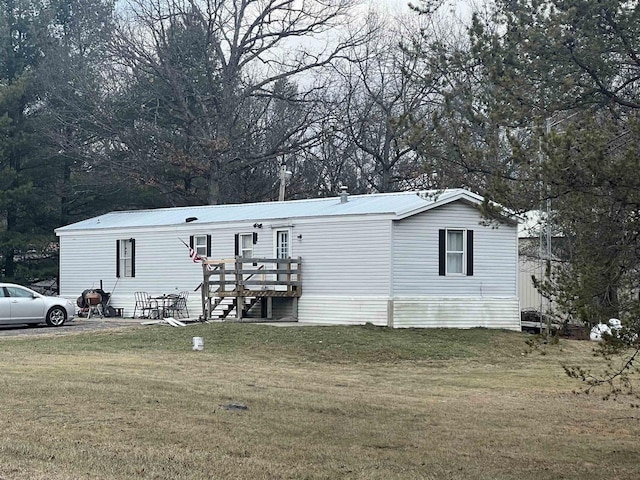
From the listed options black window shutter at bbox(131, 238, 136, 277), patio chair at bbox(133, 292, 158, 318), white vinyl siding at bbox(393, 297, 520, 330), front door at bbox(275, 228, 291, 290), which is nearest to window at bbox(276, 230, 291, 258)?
front door at bbox(275, 228, 291, 290)

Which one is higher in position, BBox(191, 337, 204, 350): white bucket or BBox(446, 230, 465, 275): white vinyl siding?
Answer: BBox(446, 230, 465, 275): white vinyl siding

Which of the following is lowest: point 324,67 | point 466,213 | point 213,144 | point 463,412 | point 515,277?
point 463,412

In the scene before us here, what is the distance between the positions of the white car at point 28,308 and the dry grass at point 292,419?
5.34 metres

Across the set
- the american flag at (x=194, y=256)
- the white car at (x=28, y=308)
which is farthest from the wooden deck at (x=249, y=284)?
the white car at (x=28, y=308)

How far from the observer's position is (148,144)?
39438mm

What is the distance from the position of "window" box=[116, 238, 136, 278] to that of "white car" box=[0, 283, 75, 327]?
4.19 m

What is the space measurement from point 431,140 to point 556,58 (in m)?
1.50

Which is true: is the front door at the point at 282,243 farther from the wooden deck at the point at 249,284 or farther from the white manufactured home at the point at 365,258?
the wooden deck at the point at 249,284

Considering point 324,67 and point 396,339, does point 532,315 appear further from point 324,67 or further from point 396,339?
point 324,67

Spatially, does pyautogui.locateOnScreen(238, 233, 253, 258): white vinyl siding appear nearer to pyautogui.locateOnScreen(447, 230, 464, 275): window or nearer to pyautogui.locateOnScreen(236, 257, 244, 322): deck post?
pyautogui.locateOnScreen(236, 257, 244, 322): deck post

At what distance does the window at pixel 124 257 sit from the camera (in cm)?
3095

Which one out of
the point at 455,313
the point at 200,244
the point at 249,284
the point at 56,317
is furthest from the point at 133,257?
the point at 455,313

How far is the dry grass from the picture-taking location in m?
8.79

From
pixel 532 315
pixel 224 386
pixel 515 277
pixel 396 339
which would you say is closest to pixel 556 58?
pixel 224 386
